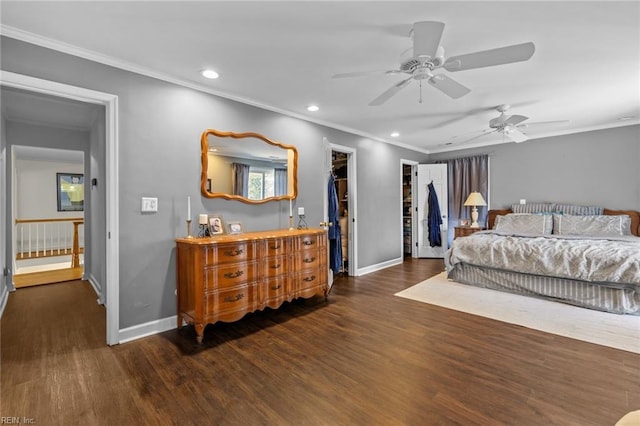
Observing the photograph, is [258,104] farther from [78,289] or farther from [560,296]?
[560,296]

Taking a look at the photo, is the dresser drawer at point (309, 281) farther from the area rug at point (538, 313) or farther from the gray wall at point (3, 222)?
the gray wall at point (3, 222)

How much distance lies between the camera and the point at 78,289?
165 inches

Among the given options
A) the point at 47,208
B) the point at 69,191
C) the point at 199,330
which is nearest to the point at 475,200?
the point at 199,330

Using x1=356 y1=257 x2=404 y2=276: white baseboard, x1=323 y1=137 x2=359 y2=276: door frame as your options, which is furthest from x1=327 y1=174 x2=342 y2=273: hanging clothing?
x1=356 y1=257 x2=404 y2=276: white baseboard

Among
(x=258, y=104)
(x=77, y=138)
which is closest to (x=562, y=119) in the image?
(x=258, y=104)

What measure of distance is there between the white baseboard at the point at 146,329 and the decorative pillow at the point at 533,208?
614 centimetres

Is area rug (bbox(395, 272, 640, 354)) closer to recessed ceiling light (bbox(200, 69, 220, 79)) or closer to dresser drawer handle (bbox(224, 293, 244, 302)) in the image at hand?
dresser drawer handle (bbox(224, 293, 244, 302))

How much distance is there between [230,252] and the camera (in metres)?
2.65

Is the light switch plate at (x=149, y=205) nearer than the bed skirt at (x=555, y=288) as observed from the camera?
Yes

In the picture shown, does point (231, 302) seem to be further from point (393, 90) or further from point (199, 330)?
point (393, 90)

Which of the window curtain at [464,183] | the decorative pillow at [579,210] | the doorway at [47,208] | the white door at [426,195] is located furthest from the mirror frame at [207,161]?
the decorative pillow at [579,210]

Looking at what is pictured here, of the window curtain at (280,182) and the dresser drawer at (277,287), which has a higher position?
the window curtain at (280,182)

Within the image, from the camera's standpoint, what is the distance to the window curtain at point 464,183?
20.2ft

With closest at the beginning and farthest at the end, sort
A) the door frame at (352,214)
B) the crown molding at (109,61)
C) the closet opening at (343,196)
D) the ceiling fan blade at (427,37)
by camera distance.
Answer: the ceiling fan blade at (427,37)
the crown molding at (109,61)
the door frame at (352,214)
the closet opening at (343,196)
